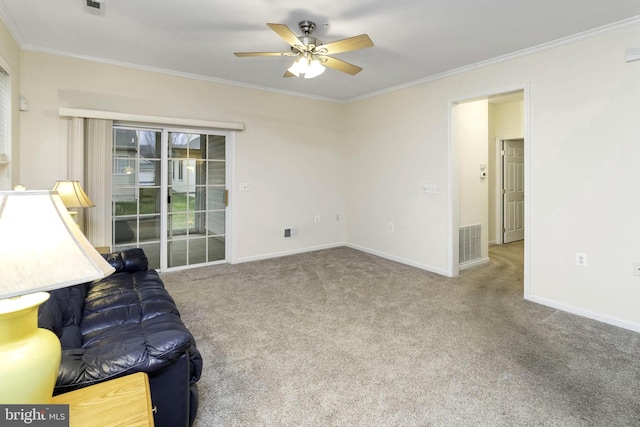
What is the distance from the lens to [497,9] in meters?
2.68

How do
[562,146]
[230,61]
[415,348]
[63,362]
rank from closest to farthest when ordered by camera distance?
[63,362]
[415,348]
[562,146]
[230,61]

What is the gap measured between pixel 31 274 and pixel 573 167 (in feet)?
13.1

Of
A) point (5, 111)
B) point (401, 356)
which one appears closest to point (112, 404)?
point (401, 356)

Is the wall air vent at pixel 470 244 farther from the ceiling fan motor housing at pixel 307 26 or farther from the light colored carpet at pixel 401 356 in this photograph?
the ceiling fan motor housing at pixel 307 26

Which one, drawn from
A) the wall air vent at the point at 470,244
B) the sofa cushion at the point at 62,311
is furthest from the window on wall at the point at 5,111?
the wall air vent at the point at 470,244

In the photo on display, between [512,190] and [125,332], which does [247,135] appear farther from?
[512,190]

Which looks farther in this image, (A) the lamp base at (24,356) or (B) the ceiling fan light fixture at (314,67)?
(B) the ceiling fan light fixture at (314,67)

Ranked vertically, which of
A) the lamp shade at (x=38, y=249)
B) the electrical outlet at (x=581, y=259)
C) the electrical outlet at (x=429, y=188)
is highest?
the electrical outlet at (x=429, y=188)

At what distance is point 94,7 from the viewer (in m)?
2.71

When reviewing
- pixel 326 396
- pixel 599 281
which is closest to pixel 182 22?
pixel 326 396

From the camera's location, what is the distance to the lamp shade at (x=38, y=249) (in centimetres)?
86

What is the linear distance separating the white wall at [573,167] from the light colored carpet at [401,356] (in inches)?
14.9

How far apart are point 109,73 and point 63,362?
3.84 metres

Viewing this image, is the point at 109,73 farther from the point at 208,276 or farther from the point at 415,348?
the point at 415,348
